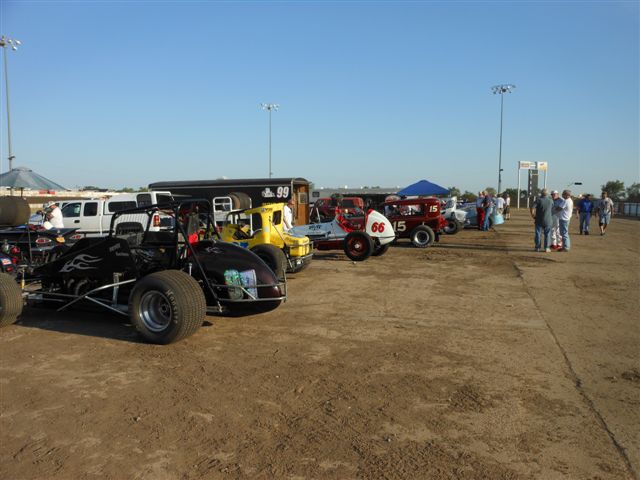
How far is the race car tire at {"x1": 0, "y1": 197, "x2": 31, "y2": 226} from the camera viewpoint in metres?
7.16

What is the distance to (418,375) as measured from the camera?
4617mm

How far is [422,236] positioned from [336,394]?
1263 cm

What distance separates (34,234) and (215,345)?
16.1ft

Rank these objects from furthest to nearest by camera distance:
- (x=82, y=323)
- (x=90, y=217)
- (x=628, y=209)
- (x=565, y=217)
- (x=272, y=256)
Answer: (x=628, y=209) < (x=90, y=217) < (x=565, y=217) < (x=272, y=256) < (x=82, y=323)

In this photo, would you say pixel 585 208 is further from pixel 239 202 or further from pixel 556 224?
pixel 239 202

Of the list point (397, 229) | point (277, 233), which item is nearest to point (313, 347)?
point (277, 233)

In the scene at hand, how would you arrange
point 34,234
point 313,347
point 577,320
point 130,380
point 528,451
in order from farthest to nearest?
point 34,234
point 577,320
point 313,347
point 130,380
point 528,451

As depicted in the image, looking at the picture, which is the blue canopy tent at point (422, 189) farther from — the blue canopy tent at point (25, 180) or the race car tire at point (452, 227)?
the blue canopy tent at point (25, 180)

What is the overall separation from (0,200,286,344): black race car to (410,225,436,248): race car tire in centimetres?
1064

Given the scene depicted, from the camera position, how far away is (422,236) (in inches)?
640

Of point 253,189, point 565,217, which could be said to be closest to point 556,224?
point 565,217

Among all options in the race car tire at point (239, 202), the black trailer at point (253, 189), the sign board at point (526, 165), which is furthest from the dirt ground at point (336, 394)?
the sign board at point (526, 165)

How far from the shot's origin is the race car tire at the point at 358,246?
12.7m

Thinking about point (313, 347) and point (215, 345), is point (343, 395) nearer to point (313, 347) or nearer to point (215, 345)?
point (313, 347)
